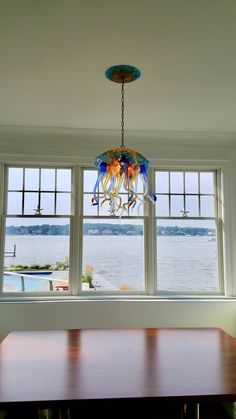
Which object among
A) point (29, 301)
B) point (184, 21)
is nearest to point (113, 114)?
point (184, 21)

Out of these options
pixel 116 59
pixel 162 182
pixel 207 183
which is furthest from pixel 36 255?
pixel 116 59

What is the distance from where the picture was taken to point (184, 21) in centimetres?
183

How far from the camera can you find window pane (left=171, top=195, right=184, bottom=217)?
4031 millimetres

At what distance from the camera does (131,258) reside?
392cm

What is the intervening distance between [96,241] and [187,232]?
1112 millimetres

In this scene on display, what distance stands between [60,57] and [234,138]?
247 cm

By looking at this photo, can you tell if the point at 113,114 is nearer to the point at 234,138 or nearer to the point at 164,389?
the point at 234,138

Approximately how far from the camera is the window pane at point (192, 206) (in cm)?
405

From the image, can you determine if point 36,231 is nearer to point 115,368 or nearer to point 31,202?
point 31,202

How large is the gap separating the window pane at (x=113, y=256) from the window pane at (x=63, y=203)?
0.88 ft

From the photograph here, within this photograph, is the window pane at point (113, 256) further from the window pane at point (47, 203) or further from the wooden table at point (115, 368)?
the wooden table at point (115, 368)


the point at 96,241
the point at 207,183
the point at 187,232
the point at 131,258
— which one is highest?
the point at 207,183

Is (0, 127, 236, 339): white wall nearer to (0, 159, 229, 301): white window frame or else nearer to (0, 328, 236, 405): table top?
(0, 159, 229, 301): white window frame

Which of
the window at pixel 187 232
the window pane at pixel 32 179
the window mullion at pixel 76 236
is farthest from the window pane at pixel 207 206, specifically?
the window pane at pixel 32 179
